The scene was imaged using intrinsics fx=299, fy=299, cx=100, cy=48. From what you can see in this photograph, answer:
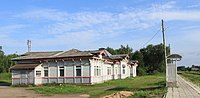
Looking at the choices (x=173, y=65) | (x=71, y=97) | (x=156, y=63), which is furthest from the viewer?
(x=156, y=63)

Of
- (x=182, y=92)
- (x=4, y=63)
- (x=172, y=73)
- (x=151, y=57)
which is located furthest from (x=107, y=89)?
(x=151, y=57)

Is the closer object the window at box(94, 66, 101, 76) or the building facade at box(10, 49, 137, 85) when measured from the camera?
the building facade at box(10, 49, 137, 85)

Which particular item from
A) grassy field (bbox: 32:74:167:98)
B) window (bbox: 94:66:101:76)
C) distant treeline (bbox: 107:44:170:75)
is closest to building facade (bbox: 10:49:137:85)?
window (bbox: 94:66:101:76)

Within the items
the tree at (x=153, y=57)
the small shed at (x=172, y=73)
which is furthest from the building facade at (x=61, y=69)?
the tree at (x=153, y=57)

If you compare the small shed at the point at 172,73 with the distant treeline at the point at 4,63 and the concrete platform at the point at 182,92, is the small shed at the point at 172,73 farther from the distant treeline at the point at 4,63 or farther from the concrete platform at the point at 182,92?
the distant treeline at the point at 4,63

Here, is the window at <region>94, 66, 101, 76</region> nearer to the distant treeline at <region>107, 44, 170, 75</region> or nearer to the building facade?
the building facade

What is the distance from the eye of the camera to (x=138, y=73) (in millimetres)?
70562

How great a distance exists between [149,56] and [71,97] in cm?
6512

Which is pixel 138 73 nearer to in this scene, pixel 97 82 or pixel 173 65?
pixel 97 82

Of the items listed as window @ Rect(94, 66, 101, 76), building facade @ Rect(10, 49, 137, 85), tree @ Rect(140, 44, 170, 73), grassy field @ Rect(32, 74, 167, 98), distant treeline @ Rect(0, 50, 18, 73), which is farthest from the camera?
tree @ Rect(140, 44, 170, 73)

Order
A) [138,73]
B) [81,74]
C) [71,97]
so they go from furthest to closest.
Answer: [138,73] → [81,74] → [71,97]

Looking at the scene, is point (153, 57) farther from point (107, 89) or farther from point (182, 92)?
point (182, 92)

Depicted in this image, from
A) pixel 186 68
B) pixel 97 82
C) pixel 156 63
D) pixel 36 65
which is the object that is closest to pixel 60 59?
pixel 36 65

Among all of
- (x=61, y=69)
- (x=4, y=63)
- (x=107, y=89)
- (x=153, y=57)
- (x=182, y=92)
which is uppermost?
(x=153, y=57)
